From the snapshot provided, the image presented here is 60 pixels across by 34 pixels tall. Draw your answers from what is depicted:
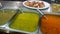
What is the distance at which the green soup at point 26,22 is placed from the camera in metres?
0.79

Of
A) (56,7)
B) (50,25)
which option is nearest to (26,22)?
(50,25)

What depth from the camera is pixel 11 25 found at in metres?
0.82

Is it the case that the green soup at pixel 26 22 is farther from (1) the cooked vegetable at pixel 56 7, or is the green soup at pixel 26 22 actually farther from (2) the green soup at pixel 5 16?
(1) the cooked vegetable at pixel 56 7

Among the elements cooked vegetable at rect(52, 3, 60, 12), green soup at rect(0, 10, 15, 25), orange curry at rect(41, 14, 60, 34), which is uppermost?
cooked vegetable at rect(52, 3, 60, 12)

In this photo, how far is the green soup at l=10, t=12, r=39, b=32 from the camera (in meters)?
0.79

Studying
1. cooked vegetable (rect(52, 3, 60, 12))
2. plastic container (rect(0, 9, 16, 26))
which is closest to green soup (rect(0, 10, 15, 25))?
plastic container (rect(0, 9, 16, 26))

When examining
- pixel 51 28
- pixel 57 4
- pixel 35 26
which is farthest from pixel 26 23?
pixel 57 4

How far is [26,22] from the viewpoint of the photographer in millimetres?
867

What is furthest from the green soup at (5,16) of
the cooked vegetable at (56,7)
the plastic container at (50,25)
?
the cooked vegetable at (56,7)

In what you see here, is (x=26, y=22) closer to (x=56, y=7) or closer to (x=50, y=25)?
(x=50, y=25)

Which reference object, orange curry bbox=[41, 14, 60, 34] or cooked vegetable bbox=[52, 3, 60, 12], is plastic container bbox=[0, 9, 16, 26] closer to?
orange curry bbox=[41, 14, 60, 34]

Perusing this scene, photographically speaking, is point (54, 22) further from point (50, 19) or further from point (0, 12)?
point (0, 12)

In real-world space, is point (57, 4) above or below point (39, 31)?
above

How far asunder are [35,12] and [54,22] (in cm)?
26
